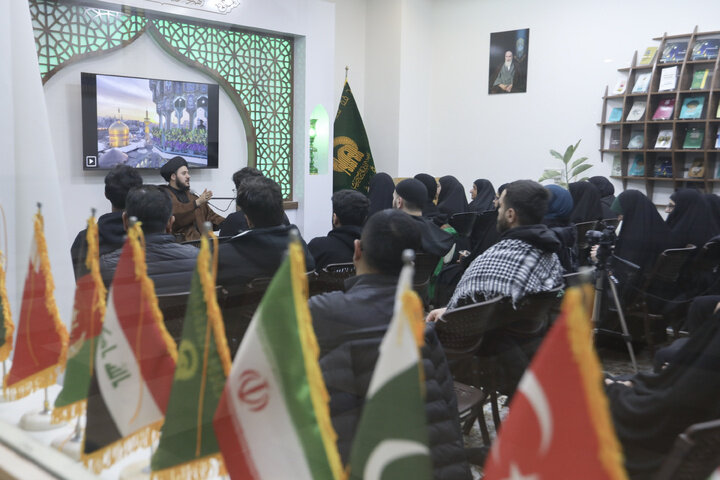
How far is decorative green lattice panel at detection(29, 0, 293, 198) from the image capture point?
1.68 m

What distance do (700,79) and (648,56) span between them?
1.53 ft

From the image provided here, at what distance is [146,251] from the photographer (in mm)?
1385

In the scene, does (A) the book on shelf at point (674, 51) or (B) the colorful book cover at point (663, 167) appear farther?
(A) the book on shelf at point (674, 51)

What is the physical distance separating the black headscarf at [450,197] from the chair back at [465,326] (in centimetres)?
31

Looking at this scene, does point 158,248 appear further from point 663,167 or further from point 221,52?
point 663,167

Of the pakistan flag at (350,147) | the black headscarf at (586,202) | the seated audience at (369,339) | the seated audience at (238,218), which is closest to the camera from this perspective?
the seated audience at (369,339)

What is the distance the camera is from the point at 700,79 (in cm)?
288

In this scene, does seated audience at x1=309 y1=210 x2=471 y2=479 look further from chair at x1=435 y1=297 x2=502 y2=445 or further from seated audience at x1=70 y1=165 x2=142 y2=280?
seated audience at x1=70 y1=165 x2=142 y2=280

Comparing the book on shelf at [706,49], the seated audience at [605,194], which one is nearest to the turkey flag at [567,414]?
the seated audience at [605,194]

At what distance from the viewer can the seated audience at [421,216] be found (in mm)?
1275

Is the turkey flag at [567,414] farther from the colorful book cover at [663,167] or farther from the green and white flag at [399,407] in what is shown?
the colorful book cover at [663,167]

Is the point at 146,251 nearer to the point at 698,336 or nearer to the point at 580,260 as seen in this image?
the point at 580,260

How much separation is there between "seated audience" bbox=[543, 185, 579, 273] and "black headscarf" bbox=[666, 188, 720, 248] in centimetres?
37

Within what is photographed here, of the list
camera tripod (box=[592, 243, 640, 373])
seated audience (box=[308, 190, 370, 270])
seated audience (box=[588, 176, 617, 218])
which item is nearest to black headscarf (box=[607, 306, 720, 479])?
camera tripod (box=[592, 243, 640, 373])
